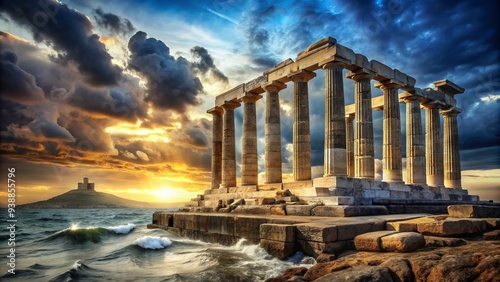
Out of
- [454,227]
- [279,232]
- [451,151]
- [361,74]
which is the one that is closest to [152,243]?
[279,232]

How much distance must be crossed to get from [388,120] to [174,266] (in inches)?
647

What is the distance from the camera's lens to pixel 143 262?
14.1 meters

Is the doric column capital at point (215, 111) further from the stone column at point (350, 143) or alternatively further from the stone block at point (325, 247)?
the stone block at point (325, 247)

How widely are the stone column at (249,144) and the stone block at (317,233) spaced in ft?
46.1

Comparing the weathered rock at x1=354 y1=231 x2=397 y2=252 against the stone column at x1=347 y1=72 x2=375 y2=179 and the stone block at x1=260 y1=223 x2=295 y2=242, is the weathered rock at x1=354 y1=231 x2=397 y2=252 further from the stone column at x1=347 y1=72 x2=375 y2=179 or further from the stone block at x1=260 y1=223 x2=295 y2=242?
the stone column at x1=347 y1=72 x2=375 y2=179

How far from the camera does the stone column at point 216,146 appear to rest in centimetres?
2877

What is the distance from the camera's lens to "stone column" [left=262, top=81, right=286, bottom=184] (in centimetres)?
→ 2292

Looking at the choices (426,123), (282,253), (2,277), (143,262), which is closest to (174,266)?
(143,262)

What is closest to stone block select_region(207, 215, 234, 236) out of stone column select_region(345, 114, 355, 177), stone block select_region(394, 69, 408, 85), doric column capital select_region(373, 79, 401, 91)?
stone column select_region(345, 114, 355, 177)

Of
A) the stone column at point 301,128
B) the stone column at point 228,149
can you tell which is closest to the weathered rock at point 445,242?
the stone column at point 301,128

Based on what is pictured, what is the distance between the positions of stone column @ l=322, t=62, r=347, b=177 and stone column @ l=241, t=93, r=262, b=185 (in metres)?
6.65

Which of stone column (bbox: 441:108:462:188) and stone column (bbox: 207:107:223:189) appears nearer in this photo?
stone column (bbox: 441:108:462:188)

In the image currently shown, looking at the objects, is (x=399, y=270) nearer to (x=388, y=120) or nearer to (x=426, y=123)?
(x=388, y=120)

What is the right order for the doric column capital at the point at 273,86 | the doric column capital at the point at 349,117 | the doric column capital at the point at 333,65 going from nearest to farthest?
the doric column capital at the point at 333,65 < the doric column capital at the point at 273,86 < the doric column capital at the point at 349,117
